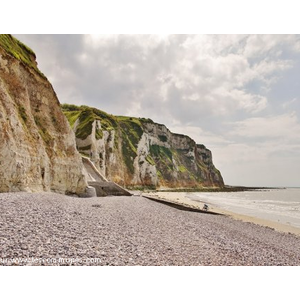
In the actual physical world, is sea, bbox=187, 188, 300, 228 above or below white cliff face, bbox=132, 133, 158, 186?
below

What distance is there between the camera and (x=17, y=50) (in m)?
20.9

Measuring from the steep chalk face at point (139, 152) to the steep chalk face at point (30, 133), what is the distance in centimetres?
2079

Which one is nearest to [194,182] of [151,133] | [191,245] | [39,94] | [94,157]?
[151,133]

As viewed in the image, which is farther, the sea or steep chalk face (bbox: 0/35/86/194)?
the sea

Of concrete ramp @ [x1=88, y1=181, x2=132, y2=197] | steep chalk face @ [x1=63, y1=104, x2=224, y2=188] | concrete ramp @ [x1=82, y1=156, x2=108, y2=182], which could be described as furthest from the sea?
steep chalk face @ [x1=63, y1=104, x2=224, y2=188]

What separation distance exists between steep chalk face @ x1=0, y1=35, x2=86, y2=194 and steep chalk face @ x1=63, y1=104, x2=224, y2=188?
68.2 ft

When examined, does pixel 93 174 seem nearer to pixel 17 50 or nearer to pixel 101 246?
pixel 17 50

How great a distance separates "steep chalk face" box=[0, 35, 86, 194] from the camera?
14883mm

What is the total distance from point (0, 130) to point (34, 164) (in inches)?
159

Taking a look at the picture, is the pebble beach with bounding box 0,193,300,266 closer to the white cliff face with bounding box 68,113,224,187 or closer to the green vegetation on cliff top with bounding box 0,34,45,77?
the green vegetation on cliff top with bounding box 0,34,45,77

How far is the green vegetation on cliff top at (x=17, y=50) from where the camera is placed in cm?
1810

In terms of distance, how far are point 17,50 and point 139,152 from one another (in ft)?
208

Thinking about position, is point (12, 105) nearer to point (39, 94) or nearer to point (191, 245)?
point (39, 94)

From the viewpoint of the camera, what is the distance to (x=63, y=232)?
281 inches
